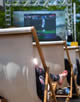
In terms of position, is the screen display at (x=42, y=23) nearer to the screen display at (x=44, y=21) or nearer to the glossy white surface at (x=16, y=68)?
the screen display at (x=44, y=21)

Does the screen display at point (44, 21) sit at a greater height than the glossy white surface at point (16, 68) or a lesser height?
lesser

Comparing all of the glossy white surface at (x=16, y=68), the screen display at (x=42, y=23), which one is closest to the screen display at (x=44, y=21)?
the screen display at (x=42, y=23)

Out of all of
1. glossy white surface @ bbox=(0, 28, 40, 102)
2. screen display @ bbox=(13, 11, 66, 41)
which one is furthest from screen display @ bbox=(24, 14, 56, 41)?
glossy white surface @ bbox=(0, 28, 40, 102)

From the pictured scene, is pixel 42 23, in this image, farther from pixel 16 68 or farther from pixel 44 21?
pixel 16 68

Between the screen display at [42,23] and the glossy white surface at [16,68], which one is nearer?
the glossy white surface at [16,68]

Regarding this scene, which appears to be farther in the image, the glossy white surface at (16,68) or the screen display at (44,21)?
the screen display at (44,21)

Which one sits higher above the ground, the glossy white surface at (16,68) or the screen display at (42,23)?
the glossy white surface at (16,68)

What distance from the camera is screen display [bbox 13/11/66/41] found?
25719 mm

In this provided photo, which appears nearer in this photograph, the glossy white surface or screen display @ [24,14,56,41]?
the glossy white surface

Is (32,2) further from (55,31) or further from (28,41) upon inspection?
(28,41)

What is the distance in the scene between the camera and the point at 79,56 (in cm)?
1012

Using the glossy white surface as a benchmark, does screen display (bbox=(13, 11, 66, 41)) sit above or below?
below

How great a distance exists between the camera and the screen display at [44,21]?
1013 inches

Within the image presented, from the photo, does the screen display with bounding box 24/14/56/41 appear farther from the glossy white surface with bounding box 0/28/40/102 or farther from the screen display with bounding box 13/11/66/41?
the glossy white surface with bounding box 0/28/40/102
